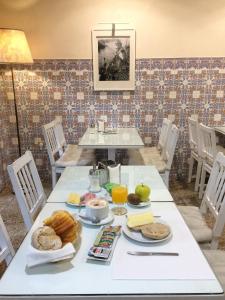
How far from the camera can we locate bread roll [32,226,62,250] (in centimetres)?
99

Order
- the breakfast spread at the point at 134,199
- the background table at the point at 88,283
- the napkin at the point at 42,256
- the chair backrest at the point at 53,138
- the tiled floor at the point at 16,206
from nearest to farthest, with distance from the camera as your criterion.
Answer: the background table at the point at 88,283 < the napkin at the point at 42,256 < the breakfast spread at the point at 134,199 < the tiled floor at the point at 16,206 < the chair backrest at the point at 53,138

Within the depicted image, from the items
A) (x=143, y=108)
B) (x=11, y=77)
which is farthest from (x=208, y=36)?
(x=11, y=77)

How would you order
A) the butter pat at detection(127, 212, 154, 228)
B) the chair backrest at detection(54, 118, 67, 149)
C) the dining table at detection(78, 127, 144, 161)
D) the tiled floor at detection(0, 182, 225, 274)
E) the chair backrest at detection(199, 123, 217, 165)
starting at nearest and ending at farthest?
the butter pat at detection(127, 212, 154, 228) → the tiled floor at detection(0, 182, 225, 274) → the dining table at detection(78, 127, 144, 161) → the chair backrest at detection(199, 123, 217, 165) → the chair backrest at detection(54, 118, 67, 149)

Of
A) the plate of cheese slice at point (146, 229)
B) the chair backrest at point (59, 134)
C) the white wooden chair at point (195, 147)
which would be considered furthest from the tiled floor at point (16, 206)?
the plate of cheese slice at point (146, 229)

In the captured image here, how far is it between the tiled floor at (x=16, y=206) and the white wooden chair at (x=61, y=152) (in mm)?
518

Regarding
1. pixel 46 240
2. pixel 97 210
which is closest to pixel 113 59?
pixel 97 210

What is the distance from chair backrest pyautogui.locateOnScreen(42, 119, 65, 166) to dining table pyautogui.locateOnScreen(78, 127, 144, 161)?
0.35 m

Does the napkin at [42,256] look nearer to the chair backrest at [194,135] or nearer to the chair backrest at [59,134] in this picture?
the chair backrest at [59,134]

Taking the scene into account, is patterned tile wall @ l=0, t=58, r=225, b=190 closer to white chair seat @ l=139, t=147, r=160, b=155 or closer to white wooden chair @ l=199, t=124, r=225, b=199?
white chair seat @ l=139, t=147, r=160, b=155

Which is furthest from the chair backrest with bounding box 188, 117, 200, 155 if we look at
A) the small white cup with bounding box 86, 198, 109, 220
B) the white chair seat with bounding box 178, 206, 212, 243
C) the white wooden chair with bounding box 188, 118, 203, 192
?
the small white cup with bounding box 86, 198, 109, 220

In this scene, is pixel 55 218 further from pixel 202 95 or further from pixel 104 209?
pixel 202 95

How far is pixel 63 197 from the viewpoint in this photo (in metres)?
1.56

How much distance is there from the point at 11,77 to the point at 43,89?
417 mm

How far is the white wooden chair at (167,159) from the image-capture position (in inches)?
104
